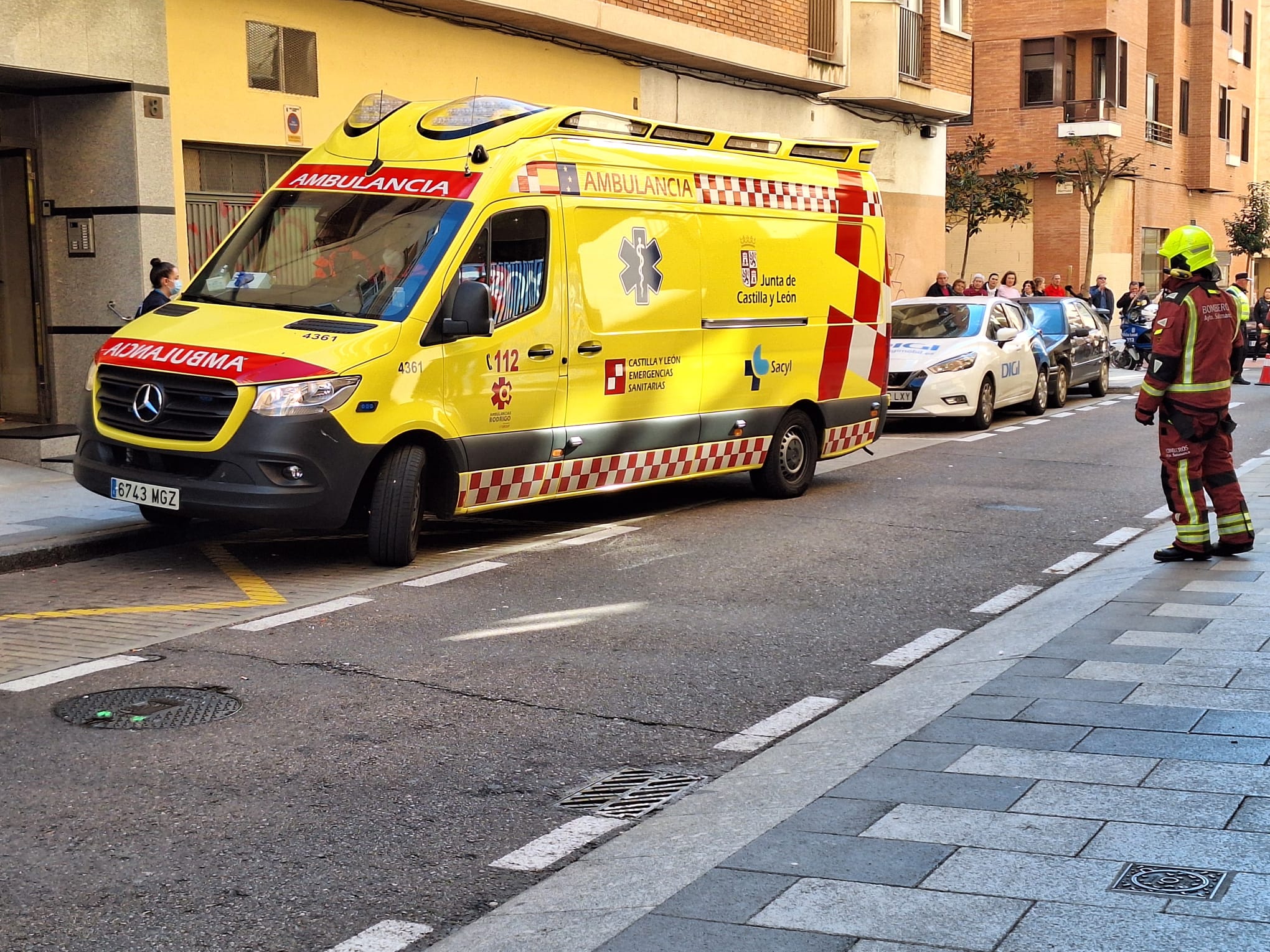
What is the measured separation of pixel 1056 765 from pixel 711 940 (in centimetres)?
181

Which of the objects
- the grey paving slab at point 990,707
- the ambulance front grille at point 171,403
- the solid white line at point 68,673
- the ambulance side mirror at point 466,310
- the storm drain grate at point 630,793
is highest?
the ambulance side mirror at point 466,310

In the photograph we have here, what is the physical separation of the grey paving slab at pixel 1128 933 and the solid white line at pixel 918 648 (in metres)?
3.34

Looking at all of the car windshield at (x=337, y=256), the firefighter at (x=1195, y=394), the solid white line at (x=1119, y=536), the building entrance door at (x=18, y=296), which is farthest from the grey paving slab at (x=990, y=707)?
the building entrance door at (x=18, y=296)

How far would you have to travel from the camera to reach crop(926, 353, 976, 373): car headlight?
61.6 feet

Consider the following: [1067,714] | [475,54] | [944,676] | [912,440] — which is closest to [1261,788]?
[1067,714]

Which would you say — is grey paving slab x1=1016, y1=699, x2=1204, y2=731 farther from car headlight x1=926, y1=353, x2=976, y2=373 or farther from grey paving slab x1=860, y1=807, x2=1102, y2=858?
car headlight x1=926, y1=353, x2=976, y2=373

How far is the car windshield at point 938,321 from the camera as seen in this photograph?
19.6 m

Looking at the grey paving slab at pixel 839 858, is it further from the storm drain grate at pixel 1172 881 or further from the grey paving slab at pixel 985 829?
the storm drain grate at pixel 1172 881

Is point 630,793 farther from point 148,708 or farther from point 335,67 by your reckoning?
point 335,67

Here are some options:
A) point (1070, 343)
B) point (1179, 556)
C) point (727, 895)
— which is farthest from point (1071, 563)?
point (1070, 343)

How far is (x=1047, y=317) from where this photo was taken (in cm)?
2353

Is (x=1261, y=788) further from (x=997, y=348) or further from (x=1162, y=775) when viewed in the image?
(x=997, y=348)

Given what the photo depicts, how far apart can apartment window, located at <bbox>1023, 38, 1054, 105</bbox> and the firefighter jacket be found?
1436 inches

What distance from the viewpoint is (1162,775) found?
200 inches
